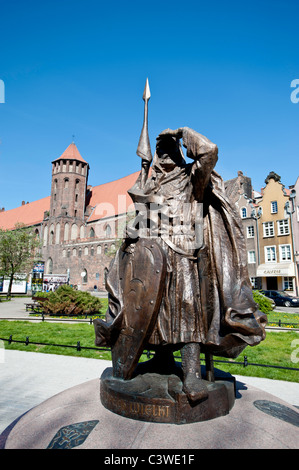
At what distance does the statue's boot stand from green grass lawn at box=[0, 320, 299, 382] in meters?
4.75

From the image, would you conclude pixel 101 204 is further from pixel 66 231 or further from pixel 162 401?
pixel 162 401

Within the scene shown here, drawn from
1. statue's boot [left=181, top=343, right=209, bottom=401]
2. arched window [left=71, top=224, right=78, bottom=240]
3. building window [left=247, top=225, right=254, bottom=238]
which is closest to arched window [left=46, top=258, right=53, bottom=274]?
arched window [left=71, top=224, right=78, bottom=240]

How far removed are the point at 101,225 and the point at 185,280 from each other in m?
57.1

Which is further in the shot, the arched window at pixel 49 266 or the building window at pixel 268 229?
the arched window at pixel 49 266

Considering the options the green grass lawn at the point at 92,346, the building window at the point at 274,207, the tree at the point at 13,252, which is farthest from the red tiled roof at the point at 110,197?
the green grass lawn at the point at 92,346

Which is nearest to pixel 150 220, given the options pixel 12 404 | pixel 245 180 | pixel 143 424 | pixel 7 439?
pixel 143 424

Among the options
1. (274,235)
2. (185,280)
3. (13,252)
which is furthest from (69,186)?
(185,280)

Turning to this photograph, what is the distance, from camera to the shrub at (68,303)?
19422mm

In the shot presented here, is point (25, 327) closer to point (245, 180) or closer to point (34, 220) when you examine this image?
point (245, 180)

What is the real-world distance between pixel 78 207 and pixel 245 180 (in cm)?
3661

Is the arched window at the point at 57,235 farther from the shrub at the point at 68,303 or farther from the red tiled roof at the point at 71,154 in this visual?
the shrub at the point at 68,303

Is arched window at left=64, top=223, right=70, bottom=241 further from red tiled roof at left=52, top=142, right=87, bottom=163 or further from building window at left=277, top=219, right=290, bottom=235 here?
building window at left=277, top=219, right=290, bottom=235

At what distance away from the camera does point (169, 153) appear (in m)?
4.40

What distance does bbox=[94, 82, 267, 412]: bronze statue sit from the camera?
3500 millimetres
